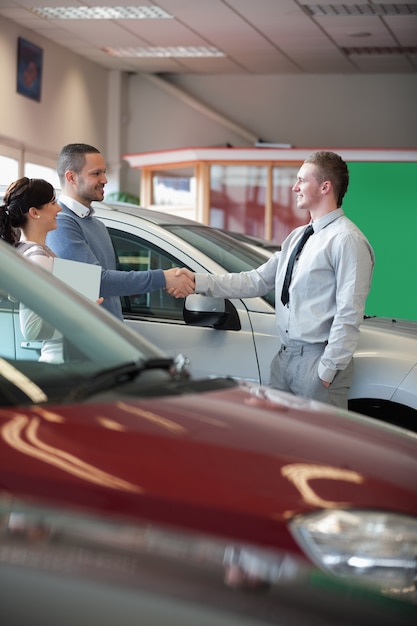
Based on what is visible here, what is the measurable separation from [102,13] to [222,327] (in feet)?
29.6

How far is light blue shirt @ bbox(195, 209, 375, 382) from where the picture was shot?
12.2 feet

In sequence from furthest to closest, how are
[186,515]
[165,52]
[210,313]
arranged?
[165,52] < [210,313] < [186,515]

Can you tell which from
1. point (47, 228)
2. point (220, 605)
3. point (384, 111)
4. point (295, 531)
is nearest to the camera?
point (220, 605)

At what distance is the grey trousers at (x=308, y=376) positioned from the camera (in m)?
3.83

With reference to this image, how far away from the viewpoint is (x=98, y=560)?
54.6 inches

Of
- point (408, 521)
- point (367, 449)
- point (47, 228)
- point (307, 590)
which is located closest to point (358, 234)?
point (47, 228)

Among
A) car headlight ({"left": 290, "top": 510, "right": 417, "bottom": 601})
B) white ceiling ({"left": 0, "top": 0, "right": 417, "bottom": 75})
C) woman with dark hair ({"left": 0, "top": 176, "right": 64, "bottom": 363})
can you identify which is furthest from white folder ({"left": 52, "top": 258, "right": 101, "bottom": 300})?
white ceiling ({"left": 0, "top": 0, "right": 417, "bottom": 75})

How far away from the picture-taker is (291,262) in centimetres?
391

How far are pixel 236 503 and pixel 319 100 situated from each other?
15.6m

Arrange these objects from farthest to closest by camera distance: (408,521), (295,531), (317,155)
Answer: (317,155) → (408,521) → (295,531)

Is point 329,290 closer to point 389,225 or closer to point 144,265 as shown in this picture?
point 144,265

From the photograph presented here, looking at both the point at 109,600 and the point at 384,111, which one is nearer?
the point at 109,600

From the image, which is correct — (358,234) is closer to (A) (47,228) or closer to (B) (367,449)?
(A) (47,228)

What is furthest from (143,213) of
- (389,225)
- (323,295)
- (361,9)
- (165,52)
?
(165,52)
